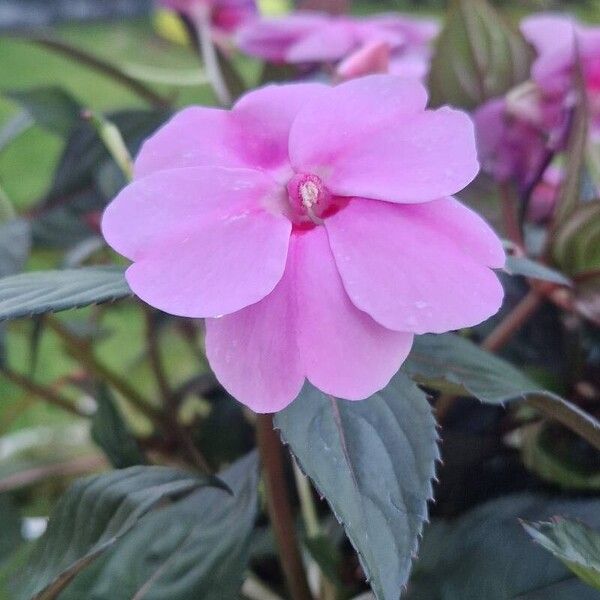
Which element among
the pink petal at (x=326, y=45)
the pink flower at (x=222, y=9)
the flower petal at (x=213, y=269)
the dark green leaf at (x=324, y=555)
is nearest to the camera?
the flower petal at (x=213, y=269)

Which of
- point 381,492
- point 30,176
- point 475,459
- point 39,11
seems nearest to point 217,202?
point 381,492

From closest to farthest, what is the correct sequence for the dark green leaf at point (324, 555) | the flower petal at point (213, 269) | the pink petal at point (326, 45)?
the flower petal at point (213, 269)
the dark green leaf at point (324, 555)
the pink petal at point (326, 45)

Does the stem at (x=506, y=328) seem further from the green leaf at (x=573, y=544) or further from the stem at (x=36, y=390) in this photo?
the stem at (x=36, y=390)

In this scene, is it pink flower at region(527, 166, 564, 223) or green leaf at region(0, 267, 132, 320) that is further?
pink flower at region(527, 166, 564, 223)

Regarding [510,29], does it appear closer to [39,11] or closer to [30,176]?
[30,176]

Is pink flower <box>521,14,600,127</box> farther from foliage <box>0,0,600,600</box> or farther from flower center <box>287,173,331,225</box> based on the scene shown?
flower center <box>287,173,331,225</box>

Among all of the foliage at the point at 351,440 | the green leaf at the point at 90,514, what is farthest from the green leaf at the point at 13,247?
the green leaf at the point at 90,514

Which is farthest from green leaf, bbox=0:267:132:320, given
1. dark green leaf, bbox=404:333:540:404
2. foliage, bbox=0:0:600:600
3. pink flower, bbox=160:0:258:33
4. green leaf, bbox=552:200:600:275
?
pink flower, bbox=160:0:258:33

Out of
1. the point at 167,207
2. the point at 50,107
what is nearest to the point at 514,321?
the point at 167,207
